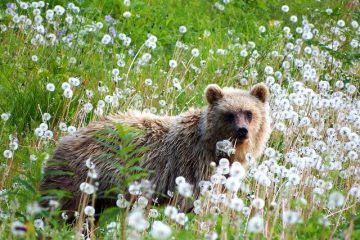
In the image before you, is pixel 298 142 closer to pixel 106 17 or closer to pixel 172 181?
pixel 172 181

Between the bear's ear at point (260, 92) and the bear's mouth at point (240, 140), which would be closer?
the bear's mouth at point (240, 140)

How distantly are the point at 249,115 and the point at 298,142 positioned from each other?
2.93ft

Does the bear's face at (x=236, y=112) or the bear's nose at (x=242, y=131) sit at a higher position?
the bear's face at (x=236, y=112)

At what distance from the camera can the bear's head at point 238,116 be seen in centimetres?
793

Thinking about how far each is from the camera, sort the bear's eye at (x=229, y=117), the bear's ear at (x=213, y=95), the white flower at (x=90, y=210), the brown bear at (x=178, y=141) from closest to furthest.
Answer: the white flower at (x=90, y=210) → the brown bear at (x=178, y=141) → the bear's eye at (x=229, y=117) → the bear's ear at (x=213, y=95)

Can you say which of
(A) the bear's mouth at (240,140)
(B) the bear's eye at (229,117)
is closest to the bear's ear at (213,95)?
(B) the bear's eye at (229,117)

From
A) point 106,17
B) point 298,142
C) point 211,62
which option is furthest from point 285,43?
point 298,142

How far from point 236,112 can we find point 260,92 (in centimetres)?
43

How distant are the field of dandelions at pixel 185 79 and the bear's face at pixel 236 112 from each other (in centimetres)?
23

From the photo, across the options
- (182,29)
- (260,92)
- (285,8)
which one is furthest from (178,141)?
(285,8)

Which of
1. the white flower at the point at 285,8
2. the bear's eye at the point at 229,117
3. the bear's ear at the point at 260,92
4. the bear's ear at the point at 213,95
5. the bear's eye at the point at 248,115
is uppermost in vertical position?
the white flower at the point at 285,8

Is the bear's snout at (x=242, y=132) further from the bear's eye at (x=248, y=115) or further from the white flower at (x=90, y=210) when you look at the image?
the white flower at (x=90, y=210)

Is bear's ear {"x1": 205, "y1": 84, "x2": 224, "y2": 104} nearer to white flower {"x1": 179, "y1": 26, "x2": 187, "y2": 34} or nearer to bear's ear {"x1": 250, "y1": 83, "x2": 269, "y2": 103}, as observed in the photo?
bear's ear {"x1": 250, "y1": 83, "x2": 269, "y2": 103}

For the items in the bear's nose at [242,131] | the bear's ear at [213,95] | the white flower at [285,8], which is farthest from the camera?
the white flower at [285,8]
